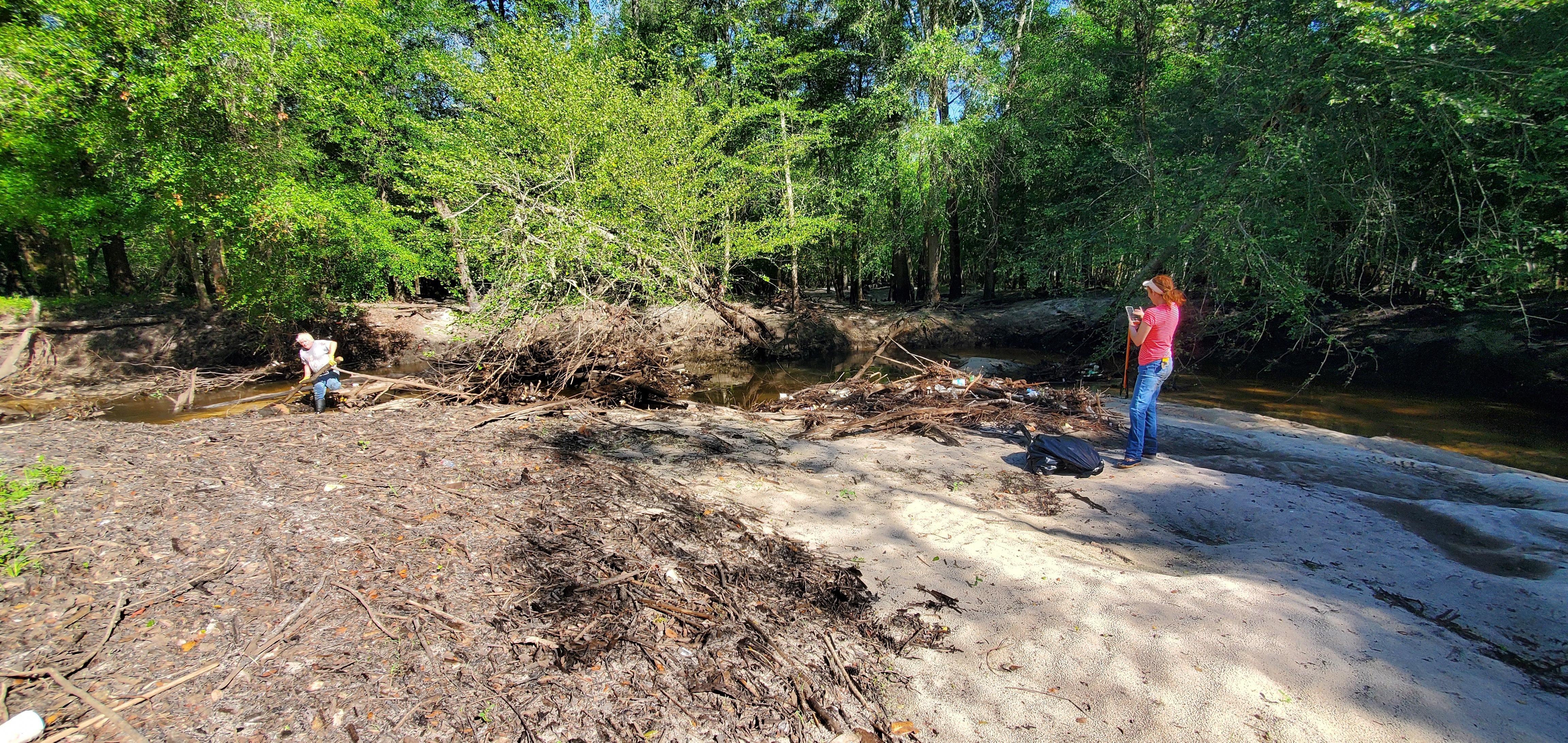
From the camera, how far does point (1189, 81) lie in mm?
12992

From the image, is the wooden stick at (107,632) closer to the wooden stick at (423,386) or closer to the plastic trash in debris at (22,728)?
the plastic trash in debris at (22,728)

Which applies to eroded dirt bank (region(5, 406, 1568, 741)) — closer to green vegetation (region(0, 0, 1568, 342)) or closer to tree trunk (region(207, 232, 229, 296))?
green vegetation (region(0, 0, 1568, 342))

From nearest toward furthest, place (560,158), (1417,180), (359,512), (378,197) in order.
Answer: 1. (359,512)
2. (1417,180)
3. (560,158)
4. (378,197)

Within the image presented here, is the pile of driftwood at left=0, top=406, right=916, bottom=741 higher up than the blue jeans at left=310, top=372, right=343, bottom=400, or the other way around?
the blue jeans at left=310, top=372, right=343, bottom=400

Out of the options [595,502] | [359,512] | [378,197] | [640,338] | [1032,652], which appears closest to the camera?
[1032,652]

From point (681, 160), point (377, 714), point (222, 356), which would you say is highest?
Result: point (681, 160)

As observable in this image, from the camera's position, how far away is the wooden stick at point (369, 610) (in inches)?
104

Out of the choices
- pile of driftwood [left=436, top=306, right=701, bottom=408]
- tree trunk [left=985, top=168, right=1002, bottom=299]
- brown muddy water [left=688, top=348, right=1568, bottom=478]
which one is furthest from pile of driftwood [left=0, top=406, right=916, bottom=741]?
tree trunk [left=985, top=168, right=1002, bottom=299]

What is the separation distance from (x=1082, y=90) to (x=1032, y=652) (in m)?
18.3

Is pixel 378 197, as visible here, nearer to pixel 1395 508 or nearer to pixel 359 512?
pixel 359 512

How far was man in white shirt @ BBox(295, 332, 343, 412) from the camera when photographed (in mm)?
9578

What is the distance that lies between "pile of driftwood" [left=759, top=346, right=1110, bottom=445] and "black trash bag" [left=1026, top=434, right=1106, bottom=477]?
32.7 inches

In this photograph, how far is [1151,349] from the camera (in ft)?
19.5

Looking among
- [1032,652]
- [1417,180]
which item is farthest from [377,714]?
[1417,180]
